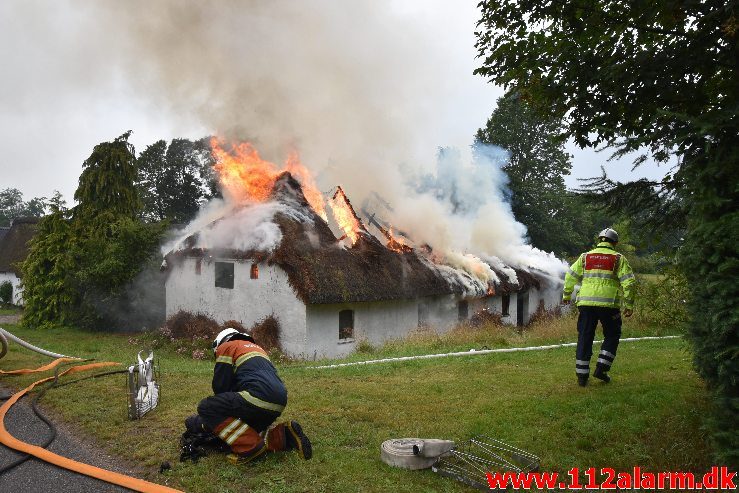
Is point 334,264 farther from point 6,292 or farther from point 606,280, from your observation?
point 6,292

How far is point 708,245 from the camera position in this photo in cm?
362

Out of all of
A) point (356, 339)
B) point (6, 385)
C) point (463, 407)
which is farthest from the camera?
point (356, 339)

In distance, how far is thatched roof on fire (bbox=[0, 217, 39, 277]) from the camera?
36.1 metres

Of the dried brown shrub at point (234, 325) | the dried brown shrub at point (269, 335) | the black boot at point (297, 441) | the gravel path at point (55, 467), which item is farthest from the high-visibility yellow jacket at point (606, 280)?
the dried brown shrub at point (234, 325)

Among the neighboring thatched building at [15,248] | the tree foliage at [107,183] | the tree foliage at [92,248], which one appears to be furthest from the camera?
the neighboring thatched building at [15,248]

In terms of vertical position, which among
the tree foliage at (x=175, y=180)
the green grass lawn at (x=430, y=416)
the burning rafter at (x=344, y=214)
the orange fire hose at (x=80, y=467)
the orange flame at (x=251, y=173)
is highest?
the tree foliage at (x=175, y=180)

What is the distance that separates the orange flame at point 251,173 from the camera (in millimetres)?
18250

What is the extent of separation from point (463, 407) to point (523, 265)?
65.2 feet

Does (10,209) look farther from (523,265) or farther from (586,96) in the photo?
(586,96)

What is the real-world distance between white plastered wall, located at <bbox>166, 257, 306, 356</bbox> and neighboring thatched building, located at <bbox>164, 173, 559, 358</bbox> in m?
0.03

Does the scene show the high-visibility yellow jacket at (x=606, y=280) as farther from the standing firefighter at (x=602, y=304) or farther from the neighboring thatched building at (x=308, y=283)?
the neighboring thatched building at (x=308, y=283)

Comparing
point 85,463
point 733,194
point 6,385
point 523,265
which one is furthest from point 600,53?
point 523,265

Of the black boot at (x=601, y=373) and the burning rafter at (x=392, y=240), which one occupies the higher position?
the burning rafter at (x=392, y=240)

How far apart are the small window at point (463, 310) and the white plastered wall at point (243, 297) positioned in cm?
753
